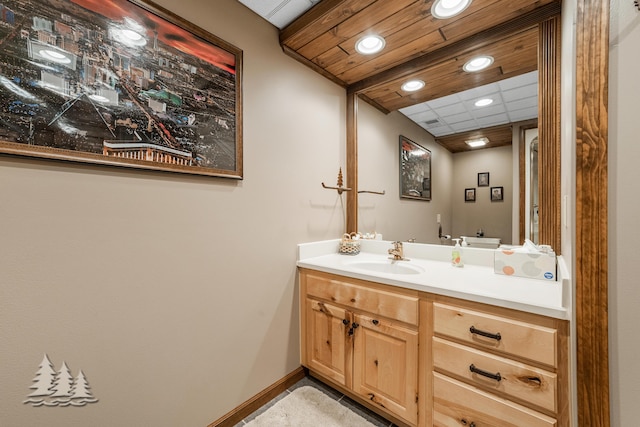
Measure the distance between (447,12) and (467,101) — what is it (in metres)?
0.57

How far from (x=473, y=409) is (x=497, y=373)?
0.71ft

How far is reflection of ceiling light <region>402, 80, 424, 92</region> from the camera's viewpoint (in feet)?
6.29

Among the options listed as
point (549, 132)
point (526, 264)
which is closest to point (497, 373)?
point (526, 264)

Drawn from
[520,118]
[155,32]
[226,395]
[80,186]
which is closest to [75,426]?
[226,395]

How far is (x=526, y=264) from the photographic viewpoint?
4.41 ft

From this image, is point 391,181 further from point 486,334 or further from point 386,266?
point 486,334

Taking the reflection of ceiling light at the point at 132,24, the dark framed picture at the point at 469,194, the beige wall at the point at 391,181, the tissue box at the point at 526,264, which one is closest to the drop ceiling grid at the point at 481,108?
the beige wall at the point at 391,181

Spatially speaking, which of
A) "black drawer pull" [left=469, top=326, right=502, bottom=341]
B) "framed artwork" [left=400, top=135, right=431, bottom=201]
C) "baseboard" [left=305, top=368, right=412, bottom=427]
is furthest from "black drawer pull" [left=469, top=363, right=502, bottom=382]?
"framed artwork" [left=400, top=135, right=431, bottom=201]

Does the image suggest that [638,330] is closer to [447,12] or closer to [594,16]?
[594,16]

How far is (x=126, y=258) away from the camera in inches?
44.3

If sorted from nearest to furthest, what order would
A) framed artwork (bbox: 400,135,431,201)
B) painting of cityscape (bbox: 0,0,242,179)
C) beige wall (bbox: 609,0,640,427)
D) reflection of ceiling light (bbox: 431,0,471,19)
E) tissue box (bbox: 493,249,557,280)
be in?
beige wall (bbox: 609,0,640,427) < painting of cityscape (bbox: 0,0,242,179) < tissue box (bbox: 493,249,557,280) < reflection of ceiling light (bbox: 431,0,471,19) < framed artwork (bbox: 400,135,431,201)

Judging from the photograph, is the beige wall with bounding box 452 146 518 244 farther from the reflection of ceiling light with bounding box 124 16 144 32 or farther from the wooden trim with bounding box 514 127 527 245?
the reflection of ceiling light with bounding box 124 16 144 32

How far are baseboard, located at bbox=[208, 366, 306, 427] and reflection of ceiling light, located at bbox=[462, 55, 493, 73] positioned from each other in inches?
94.0

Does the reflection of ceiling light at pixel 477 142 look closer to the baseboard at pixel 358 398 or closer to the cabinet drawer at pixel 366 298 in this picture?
the cabinet drawer at pixel 366 298
